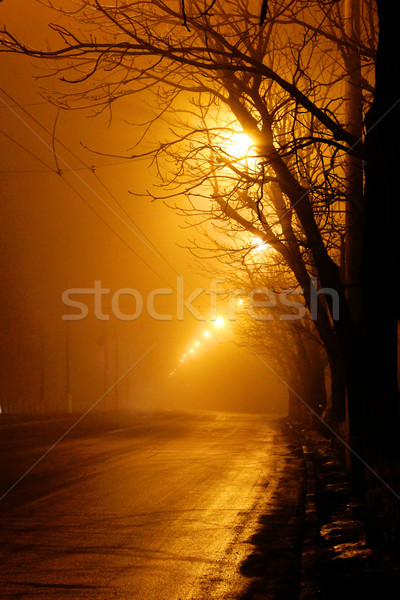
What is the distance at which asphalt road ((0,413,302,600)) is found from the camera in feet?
22.0

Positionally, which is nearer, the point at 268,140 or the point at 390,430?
the point at 390,430

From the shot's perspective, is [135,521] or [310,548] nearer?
[310,548]

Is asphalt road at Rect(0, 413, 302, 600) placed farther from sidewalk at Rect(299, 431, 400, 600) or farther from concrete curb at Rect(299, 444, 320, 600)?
sidewalk at Rect(299, 431, 400, 600)

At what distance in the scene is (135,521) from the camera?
976 centimetres

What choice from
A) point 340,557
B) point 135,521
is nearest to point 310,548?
point 340,557

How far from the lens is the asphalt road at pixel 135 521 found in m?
6.71

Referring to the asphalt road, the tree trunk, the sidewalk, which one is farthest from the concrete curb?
the tree trunk

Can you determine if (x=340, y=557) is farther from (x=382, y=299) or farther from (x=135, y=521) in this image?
(x=135, y=521)

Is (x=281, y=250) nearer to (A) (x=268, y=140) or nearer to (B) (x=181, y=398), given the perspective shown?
(A) (x=268, y=140)

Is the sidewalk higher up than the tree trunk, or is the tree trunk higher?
the tree trunk

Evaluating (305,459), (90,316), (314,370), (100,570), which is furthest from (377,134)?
(90,316)

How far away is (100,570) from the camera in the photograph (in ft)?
23.4

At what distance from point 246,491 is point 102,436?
14934 mm

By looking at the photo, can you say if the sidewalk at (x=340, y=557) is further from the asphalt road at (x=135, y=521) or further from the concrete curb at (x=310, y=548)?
the asphalt road at (x=135, y=521)
